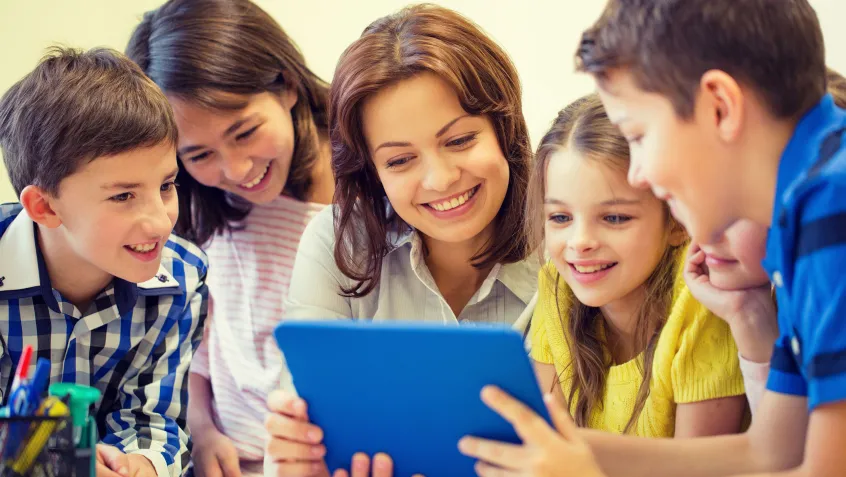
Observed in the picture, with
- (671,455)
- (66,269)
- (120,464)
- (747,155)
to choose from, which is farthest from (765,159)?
(66,269)

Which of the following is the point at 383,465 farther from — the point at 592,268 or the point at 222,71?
the point at 222,71

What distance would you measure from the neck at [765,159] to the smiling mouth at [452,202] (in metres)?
0.57

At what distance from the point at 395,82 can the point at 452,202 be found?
20 centimetres

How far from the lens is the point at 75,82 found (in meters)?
1.30

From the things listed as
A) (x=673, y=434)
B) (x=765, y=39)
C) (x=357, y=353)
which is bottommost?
(x=673, y=434)

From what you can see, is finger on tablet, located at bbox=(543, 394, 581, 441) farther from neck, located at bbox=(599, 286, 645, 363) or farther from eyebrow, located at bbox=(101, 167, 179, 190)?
eyebrow, located at bbox=(101, 167, 179, 190)

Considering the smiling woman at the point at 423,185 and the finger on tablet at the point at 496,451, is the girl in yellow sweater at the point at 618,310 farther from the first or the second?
the finger on tablet at the point at 496,451

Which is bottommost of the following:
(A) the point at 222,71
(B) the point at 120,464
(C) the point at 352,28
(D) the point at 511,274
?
(B) the point at 120,464

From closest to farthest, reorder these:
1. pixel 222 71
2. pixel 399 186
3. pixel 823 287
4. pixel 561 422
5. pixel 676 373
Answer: pixel 823 287 < pixel 561 422 < pixel 676 373 < pixel 399 186 < pixel 222 71

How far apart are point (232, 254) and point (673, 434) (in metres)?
1.02

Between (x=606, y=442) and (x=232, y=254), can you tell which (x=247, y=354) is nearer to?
(x=232, y=254)

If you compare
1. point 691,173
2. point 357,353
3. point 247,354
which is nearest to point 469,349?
point 357,353

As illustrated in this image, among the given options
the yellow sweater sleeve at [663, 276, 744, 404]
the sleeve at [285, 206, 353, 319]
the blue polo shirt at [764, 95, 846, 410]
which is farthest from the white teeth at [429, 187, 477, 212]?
the blue polo shirt at [764, 95, 846, 410]

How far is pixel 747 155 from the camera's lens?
32.4 inches
